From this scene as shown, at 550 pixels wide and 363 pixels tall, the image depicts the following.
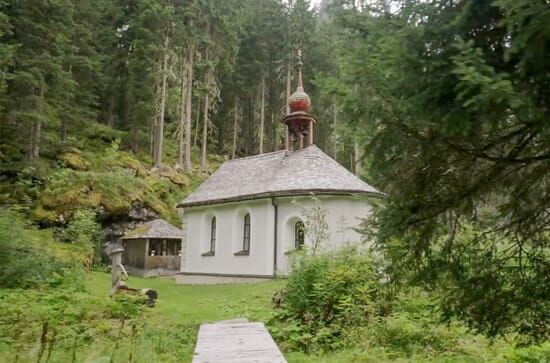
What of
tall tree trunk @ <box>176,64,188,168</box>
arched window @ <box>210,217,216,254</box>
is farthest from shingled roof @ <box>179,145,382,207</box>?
tall tree trunk @ <box>176,64,188,168</box>

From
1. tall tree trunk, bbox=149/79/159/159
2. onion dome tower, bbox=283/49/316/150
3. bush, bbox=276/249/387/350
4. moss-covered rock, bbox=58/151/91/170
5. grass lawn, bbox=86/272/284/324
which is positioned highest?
tall tree trunk, bbox=149/79/159/159

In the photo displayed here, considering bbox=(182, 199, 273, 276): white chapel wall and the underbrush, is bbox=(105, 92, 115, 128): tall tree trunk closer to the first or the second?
bbox=(182, 199, 273, 276): white chapel wall

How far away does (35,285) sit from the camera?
36.1 ft

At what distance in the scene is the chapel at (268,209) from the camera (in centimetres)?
1603

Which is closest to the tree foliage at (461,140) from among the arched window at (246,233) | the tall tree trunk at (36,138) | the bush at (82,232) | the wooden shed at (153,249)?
the arched window at (246,233)

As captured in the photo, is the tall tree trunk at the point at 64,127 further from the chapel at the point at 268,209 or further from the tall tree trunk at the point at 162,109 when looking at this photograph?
the chapel at the point at 268,209

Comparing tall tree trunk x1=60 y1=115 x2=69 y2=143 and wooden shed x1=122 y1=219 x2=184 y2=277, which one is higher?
tall tree trunk x1=60 y1=115 x2=69 y2=143

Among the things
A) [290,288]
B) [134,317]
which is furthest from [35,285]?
[290,288]

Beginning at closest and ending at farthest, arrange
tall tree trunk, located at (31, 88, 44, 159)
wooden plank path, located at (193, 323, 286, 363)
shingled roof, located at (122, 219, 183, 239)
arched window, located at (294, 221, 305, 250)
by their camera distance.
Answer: wooden plank path, located at (193, 323, 286, 363) < arched window, located at (294, 221, 305, 250) < tall tree trunk, located at (31, 88, 44, 159) < shingled roof, located at (122, 219, 183, 239)

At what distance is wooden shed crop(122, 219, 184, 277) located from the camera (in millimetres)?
21906

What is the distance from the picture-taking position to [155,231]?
72.2 feet

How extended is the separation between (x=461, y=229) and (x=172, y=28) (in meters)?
29.5

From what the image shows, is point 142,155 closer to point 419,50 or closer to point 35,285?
point 35,285

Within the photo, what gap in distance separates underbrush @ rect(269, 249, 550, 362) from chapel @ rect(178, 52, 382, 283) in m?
5.84
